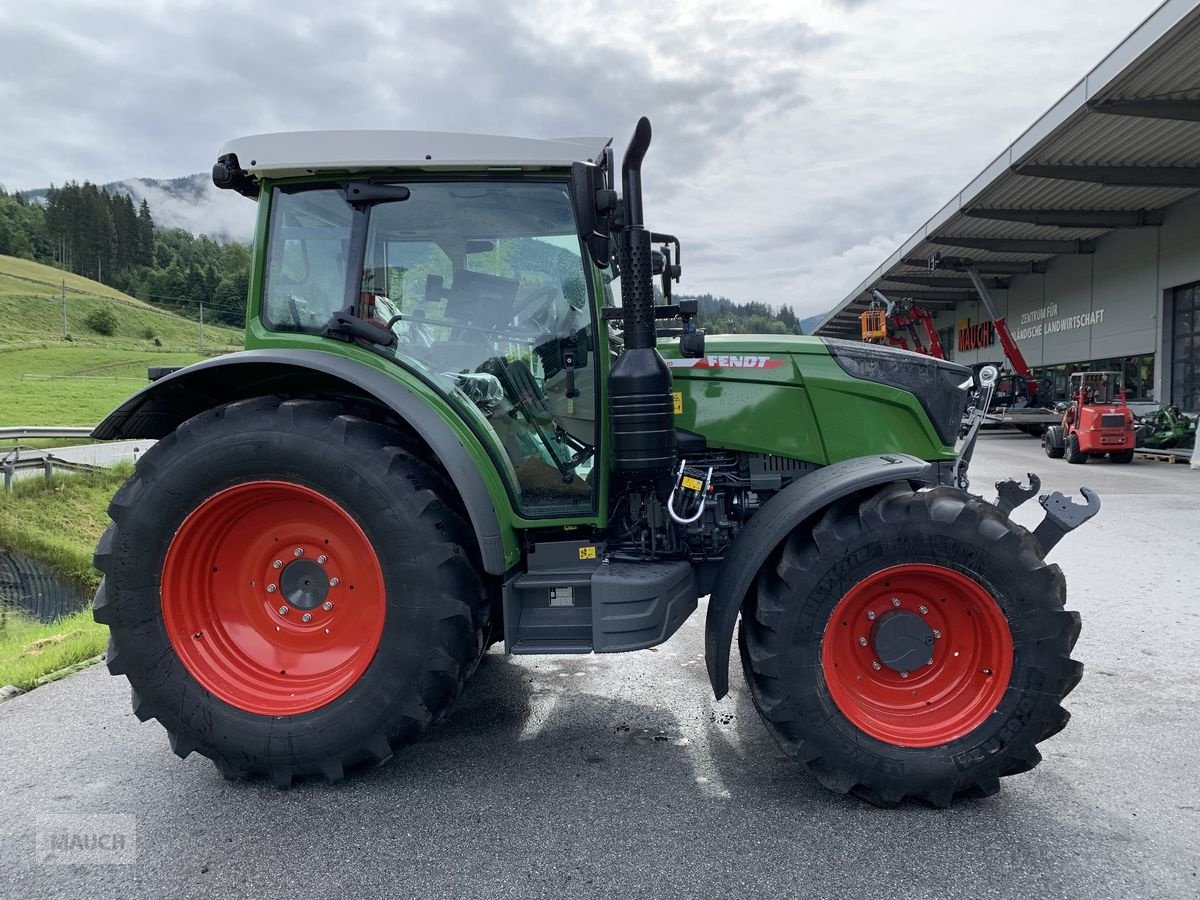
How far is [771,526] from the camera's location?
2.67m

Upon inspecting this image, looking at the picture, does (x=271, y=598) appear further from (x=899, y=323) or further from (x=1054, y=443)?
(x=899, y=323)

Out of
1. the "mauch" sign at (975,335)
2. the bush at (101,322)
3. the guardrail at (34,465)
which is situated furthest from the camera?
the bush at (101,322)

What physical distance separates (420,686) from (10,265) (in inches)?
4104

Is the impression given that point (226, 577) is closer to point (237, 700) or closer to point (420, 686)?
point (237, 700)

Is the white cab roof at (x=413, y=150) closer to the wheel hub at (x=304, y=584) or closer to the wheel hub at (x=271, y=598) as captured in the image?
the wheel hub at (x=271, y=598)

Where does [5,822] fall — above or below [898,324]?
below

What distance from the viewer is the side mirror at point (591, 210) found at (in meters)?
2.61

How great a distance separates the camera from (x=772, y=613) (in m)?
2.59

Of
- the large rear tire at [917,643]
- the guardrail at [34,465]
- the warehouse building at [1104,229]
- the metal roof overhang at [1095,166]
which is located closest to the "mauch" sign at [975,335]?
the warehouse building at [1104,229]

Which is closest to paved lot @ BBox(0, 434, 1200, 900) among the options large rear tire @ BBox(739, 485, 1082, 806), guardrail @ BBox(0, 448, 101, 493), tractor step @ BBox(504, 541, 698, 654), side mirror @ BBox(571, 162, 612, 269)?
large rear tire @ BBox(739, 485, 1082, 806)

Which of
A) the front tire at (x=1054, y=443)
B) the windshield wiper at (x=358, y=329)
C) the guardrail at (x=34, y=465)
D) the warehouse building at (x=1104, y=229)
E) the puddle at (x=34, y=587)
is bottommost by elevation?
the puddle at (x=34, y=587)

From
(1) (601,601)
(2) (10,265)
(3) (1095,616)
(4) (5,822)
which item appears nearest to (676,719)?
(1) (601,601)

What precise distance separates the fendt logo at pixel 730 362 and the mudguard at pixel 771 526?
53 cm

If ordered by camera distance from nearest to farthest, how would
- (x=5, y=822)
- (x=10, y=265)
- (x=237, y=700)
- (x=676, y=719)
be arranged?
(x=5, y=822) < (x=237, y=700) < (x=676, y=719) < (x=10, y=265)
